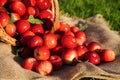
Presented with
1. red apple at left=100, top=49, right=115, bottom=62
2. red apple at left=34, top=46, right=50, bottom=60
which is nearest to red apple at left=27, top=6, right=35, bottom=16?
red apple at left=34, top=46, right=50, bottom=60

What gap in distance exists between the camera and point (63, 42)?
386 centimetres

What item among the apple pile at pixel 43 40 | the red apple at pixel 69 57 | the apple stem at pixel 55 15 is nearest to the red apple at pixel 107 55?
the apple pile at pixel 43 40

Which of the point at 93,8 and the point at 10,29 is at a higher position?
the point at 10,29

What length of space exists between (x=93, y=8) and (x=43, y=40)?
177 centimetres

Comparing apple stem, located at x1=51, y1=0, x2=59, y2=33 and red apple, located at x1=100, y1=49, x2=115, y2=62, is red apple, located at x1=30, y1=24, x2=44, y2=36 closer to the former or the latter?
apple stem, located at x1=51, y1=0, x2=59, y2=33

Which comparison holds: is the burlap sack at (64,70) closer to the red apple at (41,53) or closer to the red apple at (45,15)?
the red apple at (41,53)

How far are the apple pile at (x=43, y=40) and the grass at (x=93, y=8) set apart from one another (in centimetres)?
96

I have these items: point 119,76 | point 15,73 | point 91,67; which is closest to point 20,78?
point 15,73

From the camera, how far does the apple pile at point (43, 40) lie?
11.9ft

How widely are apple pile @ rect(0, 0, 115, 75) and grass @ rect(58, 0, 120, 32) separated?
963 mm

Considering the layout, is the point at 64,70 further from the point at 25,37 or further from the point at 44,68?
the point at 25,37

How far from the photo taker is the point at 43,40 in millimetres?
3854

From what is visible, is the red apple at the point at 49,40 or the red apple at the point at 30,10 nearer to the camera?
the red apple at the point at 49,40

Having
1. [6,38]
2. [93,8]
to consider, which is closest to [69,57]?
[6,38]
